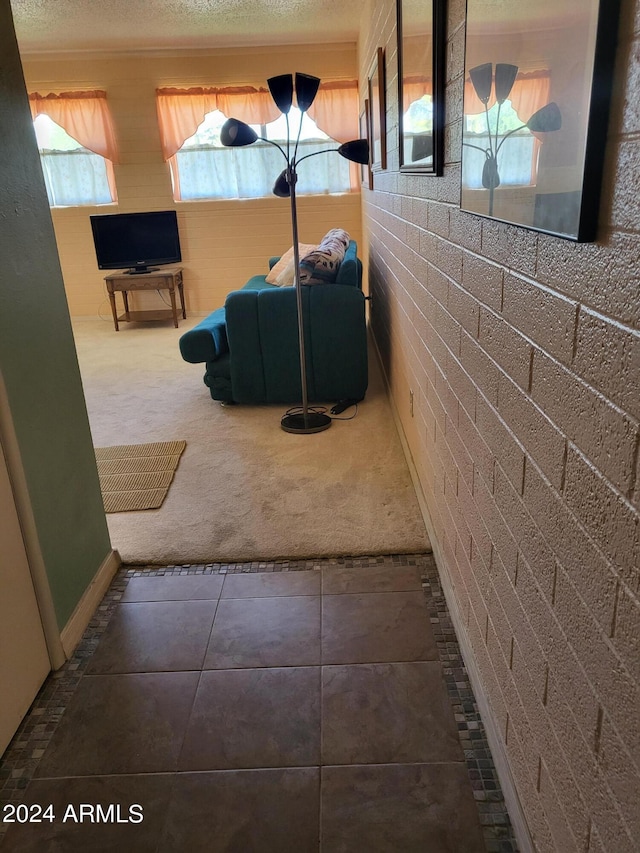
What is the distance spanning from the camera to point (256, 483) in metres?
2.81

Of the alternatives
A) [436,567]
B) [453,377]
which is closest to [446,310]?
[453,377]

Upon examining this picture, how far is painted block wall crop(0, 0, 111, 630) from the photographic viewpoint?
1.58 m

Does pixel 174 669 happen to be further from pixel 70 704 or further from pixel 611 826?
pixel 611 826

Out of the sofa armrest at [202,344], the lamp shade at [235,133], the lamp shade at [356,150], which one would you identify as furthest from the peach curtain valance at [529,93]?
the sofa armrest at [202,344]

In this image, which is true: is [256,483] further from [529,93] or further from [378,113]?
[378,113]

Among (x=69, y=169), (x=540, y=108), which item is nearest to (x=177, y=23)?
(x=69, y=169)

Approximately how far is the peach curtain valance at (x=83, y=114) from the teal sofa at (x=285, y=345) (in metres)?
3.50

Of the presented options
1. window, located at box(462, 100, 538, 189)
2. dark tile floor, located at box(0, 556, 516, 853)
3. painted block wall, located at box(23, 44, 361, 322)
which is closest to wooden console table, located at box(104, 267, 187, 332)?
painted block wall, located at box(23, 44, 361, 322)

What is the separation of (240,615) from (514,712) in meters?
0.95

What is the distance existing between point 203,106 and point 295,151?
3583 mm

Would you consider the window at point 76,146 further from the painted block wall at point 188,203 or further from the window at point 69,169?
the painted block wall at point 188,203

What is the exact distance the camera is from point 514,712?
125cm

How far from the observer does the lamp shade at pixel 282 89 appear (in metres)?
2.88

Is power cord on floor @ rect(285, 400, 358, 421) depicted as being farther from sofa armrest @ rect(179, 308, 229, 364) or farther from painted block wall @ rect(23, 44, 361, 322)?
painted block wall @ rect(23, 44, 361, 322)
